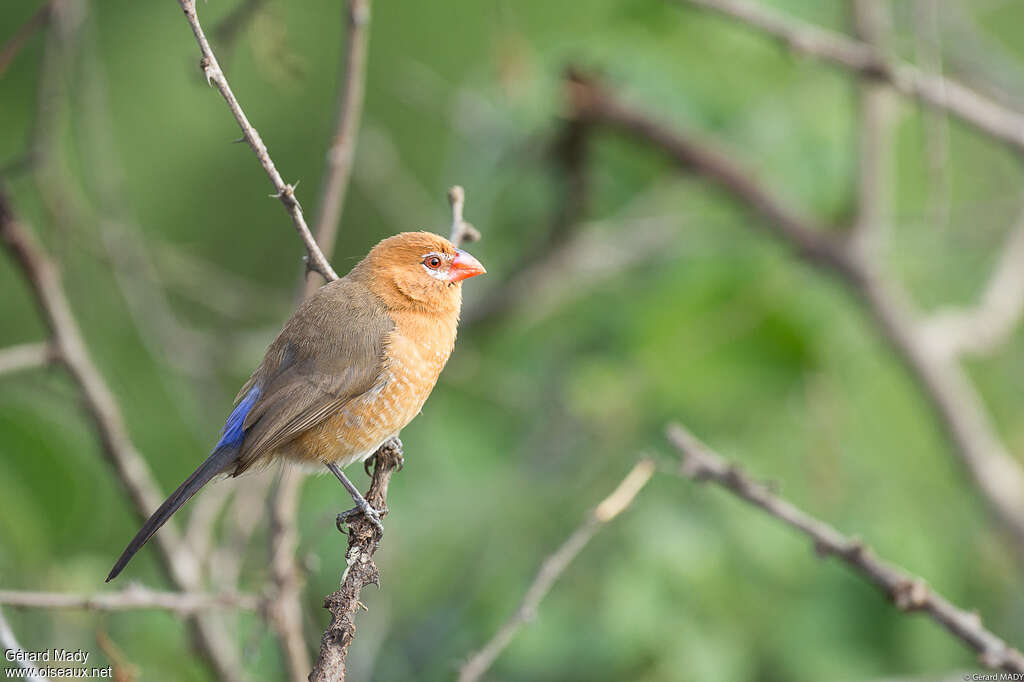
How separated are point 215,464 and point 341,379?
393mm

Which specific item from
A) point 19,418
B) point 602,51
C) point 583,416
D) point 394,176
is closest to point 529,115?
point 602,51

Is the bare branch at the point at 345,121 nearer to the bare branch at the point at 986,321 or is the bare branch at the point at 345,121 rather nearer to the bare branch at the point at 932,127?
the bare branch at the point at 932,127

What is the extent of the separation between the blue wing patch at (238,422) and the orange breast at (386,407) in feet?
0.54

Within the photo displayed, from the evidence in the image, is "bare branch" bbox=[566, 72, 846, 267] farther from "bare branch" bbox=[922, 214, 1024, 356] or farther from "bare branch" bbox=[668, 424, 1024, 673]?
"bare branch" bbox=[668, 424, 1024, 673]

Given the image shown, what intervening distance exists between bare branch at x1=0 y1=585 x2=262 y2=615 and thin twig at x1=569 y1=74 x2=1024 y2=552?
2.90 metres

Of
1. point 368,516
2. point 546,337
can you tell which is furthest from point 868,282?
point 368,516

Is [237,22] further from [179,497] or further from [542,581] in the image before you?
[542,581]

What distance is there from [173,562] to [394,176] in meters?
2.90

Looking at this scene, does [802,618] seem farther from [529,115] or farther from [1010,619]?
[529,115]

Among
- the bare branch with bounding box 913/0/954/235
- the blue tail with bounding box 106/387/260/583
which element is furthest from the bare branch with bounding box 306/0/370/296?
the bare branch with bounding box 913/0/954/235

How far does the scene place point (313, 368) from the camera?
291cm

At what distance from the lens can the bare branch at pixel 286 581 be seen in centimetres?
308

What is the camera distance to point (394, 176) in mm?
6102

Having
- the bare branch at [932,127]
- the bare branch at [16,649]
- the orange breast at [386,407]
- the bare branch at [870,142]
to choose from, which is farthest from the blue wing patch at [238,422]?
the bare branch at [870,142]
